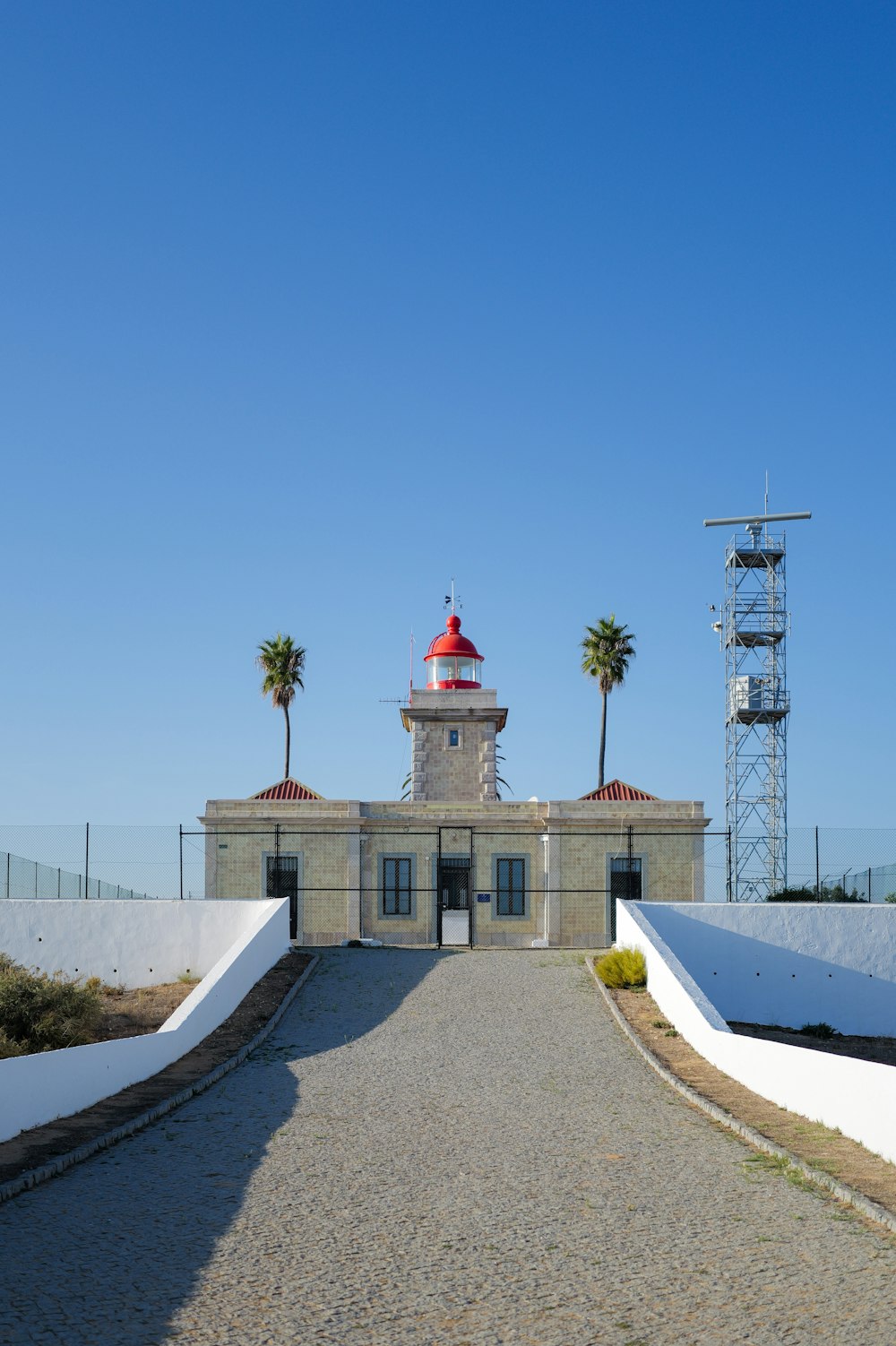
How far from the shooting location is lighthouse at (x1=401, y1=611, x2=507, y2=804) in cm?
3834

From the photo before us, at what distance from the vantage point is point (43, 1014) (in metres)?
17.0

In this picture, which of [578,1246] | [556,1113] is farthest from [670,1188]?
[556,1113]

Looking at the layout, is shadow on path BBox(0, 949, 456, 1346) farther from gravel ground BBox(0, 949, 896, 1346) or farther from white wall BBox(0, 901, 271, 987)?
white wall BBox(0, 901, 271, 987)

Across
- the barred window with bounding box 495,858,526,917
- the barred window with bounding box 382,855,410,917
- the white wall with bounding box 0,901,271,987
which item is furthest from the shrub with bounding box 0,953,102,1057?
the barred window with bounding box 495,858,526,917

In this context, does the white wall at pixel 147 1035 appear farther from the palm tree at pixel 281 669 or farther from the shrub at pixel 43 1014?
the palm tree at pixel 281 669

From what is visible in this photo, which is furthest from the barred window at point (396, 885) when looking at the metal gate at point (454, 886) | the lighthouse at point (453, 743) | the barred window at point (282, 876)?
the lighthouse at point (453, 743)

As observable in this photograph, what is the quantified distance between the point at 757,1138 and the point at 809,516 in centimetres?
4042

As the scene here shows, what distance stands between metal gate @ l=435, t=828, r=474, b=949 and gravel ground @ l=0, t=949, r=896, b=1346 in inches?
704

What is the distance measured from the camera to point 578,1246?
7.97m

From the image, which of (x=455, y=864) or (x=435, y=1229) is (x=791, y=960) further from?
(x=435, y=1229)

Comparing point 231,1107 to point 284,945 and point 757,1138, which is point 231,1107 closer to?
point 757,1138

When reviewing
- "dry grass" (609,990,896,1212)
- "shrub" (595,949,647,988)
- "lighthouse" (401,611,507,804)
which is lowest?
"dry grass" (609,990,896,1212)

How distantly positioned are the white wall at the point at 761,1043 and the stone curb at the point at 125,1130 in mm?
5674

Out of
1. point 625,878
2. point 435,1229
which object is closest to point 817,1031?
point 625,878
